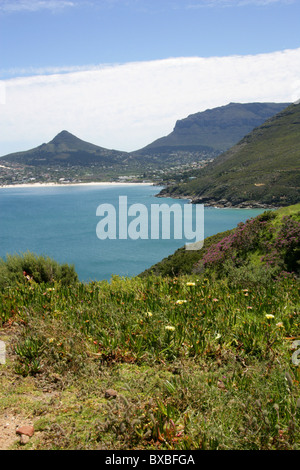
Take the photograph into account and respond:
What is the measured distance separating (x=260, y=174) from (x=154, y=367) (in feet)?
452

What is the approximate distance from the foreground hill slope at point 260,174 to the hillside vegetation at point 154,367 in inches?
4324

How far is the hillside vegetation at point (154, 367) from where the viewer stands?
2617 mm

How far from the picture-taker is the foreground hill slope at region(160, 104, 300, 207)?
116 meters

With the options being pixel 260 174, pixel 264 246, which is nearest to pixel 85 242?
pixel 264 246

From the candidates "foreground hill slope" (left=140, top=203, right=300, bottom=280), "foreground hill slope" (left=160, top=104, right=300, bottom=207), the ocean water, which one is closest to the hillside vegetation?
"foreground hill slope" (left=140, top=203, right=300, bottom=280)

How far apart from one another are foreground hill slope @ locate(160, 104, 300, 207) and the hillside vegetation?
109822mm

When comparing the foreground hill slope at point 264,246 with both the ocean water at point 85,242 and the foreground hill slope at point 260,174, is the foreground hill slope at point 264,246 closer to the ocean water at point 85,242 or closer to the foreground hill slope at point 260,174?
the ocean water at point 85,242

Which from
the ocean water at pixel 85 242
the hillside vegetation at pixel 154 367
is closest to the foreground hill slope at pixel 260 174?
the ocean water at pixel 85 242

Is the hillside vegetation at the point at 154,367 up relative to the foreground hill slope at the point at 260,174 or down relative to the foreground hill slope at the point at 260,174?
down

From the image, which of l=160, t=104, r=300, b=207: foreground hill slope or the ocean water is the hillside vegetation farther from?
l=160, t=104, r=300, b=207: foreground hill slope

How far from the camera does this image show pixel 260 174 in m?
133

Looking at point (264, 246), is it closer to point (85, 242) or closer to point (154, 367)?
point (154, 367)

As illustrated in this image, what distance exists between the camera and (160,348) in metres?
4.00

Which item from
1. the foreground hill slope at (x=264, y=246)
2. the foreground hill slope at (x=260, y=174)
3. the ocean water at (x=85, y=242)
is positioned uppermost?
the foreground hill slope at (x=260, y=174)
